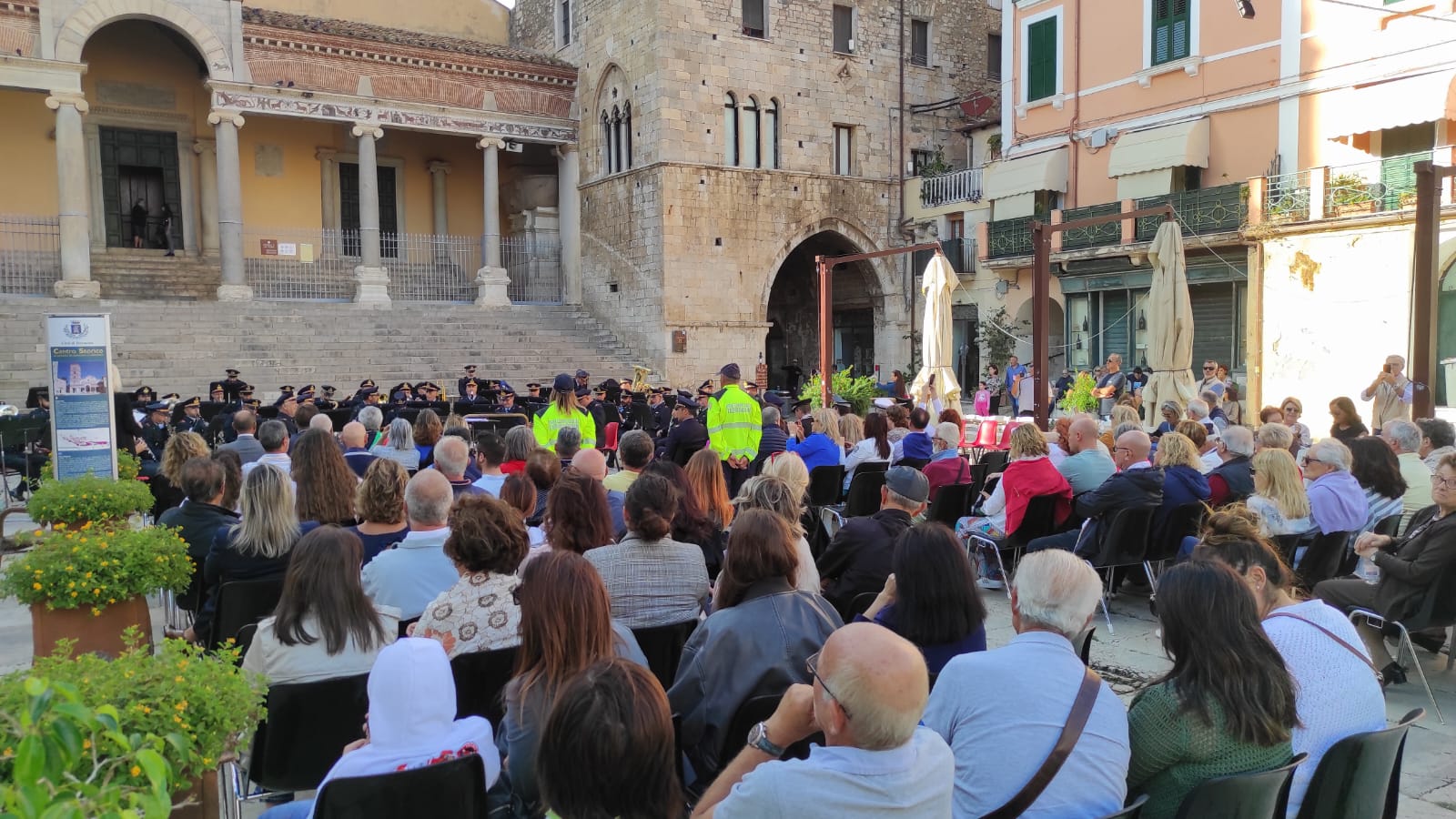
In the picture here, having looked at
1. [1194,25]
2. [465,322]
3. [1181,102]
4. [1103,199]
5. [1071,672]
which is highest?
[1194,25]

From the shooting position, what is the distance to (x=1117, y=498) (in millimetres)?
6215

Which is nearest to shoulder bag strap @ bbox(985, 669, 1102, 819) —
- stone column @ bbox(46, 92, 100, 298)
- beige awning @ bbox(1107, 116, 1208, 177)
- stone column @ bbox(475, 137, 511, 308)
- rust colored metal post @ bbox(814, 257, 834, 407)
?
rust colored metal post @ bbox(814, 257, 834, 407)

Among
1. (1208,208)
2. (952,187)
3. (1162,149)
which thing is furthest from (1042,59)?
(1208,208)

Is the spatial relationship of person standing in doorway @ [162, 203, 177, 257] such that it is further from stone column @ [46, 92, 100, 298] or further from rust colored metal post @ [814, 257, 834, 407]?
rust colored metal post @ [814, 257, 834, 407]

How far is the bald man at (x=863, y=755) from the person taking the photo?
202 centimetres

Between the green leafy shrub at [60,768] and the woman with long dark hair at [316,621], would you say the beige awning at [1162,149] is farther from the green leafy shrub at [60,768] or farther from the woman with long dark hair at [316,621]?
the green leafy shrub at [60,768]

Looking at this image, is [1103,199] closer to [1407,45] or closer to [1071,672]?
[1407,45]

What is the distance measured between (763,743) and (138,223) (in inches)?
973

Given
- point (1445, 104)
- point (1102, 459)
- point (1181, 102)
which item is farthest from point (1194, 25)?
point (1102, 459)

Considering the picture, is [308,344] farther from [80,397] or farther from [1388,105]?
[1388,105]

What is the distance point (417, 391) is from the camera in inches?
627

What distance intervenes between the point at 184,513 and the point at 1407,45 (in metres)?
18.6

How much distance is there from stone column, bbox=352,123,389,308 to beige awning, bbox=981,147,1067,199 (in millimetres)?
13671

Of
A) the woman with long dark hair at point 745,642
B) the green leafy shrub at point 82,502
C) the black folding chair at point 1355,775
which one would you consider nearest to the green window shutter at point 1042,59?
the green leafy shrub at point 82,502
